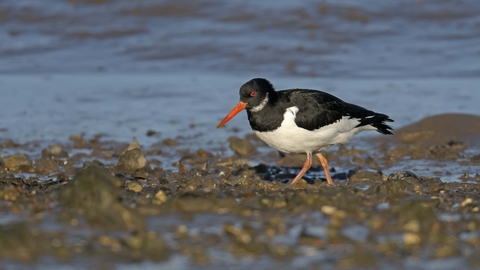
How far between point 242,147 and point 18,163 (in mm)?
2486

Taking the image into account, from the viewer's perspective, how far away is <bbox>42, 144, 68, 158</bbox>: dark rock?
8406 mm

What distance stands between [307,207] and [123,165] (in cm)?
287

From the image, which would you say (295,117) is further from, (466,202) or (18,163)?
(18,163)

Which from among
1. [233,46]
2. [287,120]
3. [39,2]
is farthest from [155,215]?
[39,2]

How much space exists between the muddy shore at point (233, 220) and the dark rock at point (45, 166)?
0.08 m

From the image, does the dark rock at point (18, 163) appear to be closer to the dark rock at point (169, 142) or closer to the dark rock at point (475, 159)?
the dark rock at point (169, 142)

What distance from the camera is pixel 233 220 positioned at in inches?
199

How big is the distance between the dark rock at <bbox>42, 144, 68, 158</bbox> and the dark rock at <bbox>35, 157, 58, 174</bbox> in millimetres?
526

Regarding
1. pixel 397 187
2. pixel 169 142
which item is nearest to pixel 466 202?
pixel 397 187

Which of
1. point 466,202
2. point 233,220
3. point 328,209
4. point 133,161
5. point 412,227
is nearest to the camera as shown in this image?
point 412,227

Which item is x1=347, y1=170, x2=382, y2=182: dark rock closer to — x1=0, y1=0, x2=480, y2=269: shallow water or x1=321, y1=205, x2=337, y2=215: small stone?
x1=0, y1=0, x2=480, y2=269: shallow water

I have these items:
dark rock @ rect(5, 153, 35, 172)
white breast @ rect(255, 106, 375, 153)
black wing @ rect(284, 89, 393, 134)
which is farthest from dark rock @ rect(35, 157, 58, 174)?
black wing @ rect(284, 89, 393, 134)

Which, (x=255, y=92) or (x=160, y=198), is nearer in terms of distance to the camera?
(x=160, y=198)

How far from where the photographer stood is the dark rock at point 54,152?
8406 millimetres
